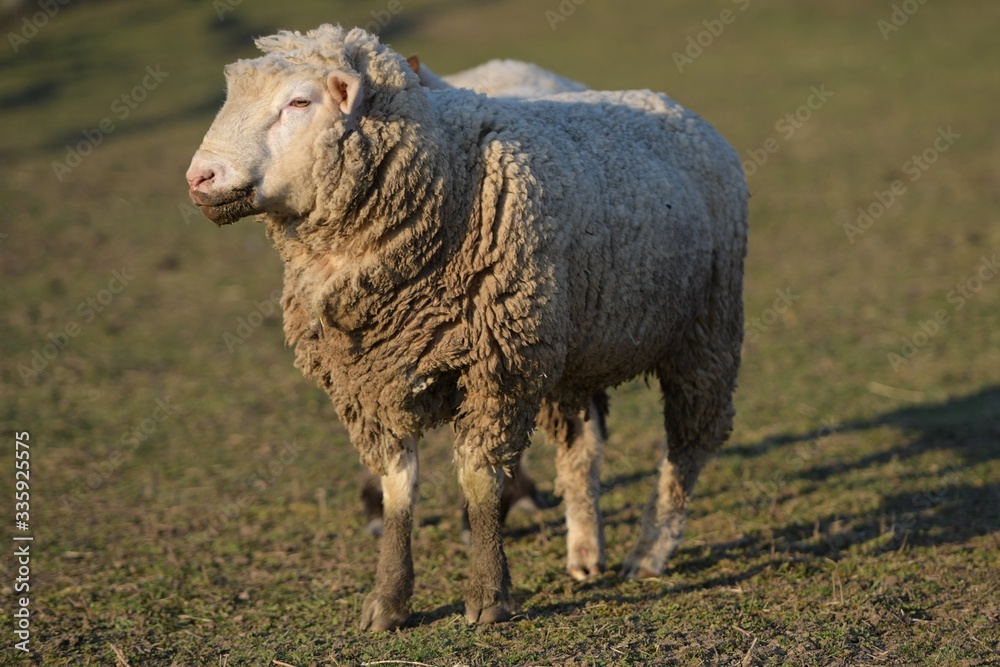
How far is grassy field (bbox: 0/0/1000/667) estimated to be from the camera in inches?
177

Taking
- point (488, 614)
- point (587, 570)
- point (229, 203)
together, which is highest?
point (229, 203)

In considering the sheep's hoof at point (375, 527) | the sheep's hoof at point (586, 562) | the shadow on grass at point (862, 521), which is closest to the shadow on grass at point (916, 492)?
the shadow on grass at point (862, 521)

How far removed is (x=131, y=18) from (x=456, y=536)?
74.1 ft

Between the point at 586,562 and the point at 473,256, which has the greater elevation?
the point at 473,256

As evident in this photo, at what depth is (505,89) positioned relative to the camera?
577 cm

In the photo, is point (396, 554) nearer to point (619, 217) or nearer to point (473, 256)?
point (473, 256)

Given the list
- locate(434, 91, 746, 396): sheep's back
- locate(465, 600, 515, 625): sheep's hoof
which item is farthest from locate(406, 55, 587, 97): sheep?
locate(465, 600, 515, 625): sheep's hoof

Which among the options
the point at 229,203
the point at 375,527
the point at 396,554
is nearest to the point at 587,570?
the point at 396,554

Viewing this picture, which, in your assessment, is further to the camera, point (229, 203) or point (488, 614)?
point (488, 614)

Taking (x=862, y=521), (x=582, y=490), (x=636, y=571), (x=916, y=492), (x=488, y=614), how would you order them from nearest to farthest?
1. (x=488, y=614)
2. (x=636, y=571)
3. (x=582, y=490)
4. (x=862, y=521)
5. (x=916, y=492)

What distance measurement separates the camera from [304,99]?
383cm

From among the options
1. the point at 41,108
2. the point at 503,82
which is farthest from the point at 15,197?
the point at 503,82

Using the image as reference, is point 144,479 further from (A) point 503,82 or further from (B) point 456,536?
(A) point 503,82

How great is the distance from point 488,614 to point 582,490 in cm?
101
